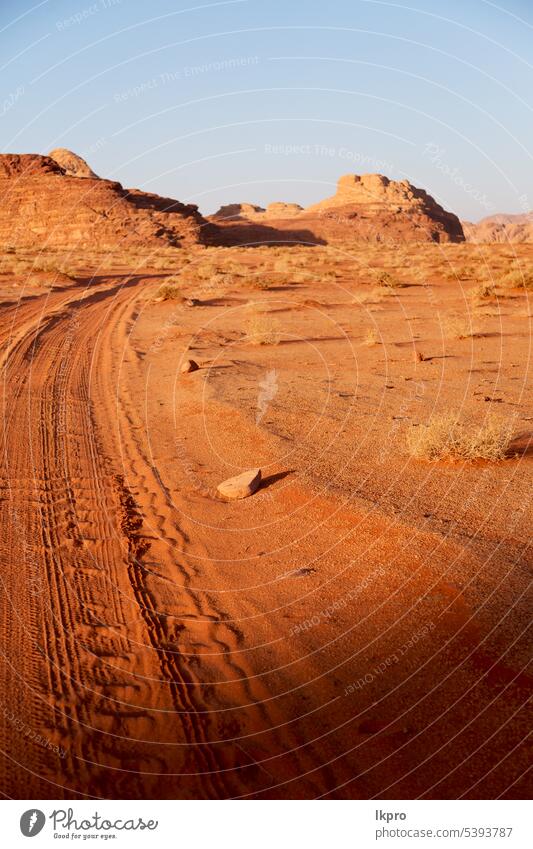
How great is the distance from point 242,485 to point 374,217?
93025 mm

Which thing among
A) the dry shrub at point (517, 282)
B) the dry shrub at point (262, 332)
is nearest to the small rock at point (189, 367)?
the dry shrub at point (262, 332)

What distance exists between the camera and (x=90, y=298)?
25.9 metres

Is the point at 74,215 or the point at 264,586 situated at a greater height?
the point at 74,215

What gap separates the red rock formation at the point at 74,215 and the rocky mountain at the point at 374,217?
61.3ft

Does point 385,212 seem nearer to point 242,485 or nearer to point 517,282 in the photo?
point 517,282

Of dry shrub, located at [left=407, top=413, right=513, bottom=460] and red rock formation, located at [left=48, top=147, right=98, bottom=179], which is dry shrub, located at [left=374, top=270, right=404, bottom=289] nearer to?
dry shrub, located at [left=407, top=413, right=513, bottom=460]

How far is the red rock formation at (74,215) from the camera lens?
213 feet

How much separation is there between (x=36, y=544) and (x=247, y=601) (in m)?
2.17

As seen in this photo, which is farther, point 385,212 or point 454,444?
point 385,212

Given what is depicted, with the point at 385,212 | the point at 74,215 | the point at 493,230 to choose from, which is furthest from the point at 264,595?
the point at 493,230

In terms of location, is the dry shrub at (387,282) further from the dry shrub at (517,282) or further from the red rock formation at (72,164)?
the red rock formation at (72,164)

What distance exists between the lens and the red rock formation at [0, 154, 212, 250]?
65.1 m

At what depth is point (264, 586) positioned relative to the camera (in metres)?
5.81
